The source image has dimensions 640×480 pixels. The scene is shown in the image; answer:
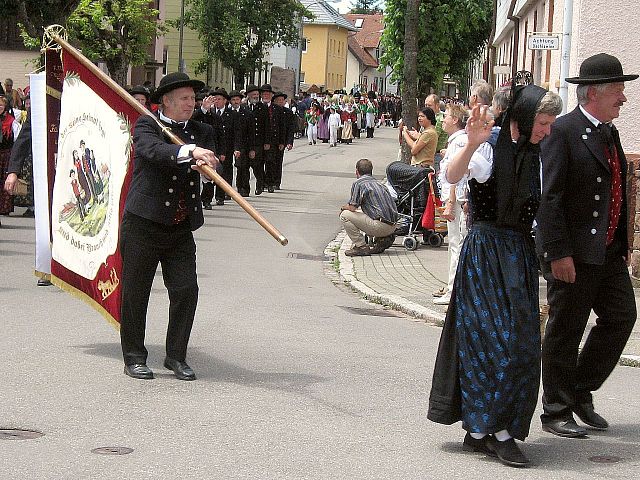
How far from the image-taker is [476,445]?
21.4 feet

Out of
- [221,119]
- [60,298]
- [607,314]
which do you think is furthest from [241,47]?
[607,314]

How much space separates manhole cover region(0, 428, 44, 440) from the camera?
6.41 m

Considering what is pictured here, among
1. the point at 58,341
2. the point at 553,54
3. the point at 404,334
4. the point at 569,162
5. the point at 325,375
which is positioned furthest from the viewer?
the point at 553,54

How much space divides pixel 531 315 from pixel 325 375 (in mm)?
2378

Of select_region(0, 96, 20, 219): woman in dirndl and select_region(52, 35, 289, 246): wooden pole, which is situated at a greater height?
select_region(52, 35, 289, 246): wooden pole

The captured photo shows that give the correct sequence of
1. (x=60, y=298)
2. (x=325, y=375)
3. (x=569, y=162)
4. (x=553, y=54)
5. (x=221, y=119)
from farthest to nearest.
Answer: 1. (x=221, y=119)
2. (x=553, y=54)
3. (x=60, y=298)
4. (x=325, y=375)
5. (x=569, y=162)

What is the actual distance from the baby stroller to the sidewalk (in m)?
0.15

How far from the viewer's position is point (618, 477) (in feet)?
20.2

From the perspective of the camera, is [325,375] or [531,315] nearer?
[531,315]

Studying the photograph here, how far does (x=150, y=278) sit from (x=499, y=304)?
8.91 ft

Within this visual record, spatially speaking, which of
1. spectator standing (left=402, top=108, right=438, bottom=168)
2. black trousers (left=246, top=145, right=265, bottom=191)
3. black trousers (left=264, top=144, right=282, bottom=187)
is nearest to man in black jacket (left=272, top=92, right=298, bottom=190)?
black trousers (left=264, top=144, right=282, bottom=187)

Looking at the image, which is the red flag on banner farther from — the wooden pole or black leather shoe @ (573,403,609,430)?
black leather shoe @ (573,403,609,430)

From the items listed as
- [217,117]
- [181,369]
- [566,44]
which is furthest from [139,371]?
[217,117]

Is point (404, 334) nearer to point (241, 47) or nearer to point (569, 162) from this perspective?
point (569, 162)
